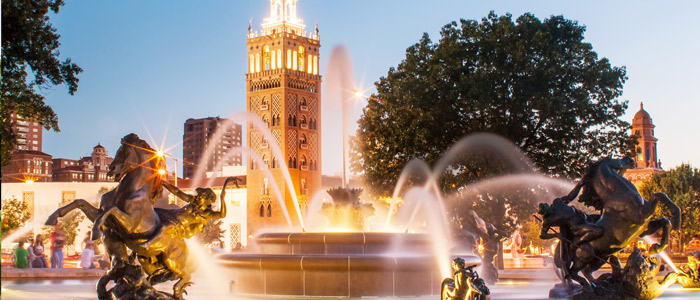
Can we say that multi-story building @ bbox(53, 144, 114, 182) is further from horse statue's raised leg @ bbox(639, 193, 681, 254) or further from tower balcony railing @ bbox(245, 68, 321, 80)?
horse statue's raised leg @ bbox(639, 193, 681, 254)

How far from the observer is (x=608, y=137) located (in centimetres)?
3259

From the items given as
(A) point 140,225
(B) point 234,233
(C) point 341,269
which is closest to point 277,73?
(B) point 234,233

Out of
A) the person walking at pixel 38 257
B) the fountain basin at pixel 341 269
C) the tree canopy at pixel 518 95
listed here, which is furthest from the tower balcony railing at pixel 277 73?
the fountain basin at pixel 341 269

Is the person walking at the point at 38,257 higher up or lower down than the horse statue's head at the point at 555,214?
lower down

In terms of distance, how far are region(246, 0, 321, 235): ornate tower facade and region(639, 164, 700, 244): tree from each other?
167ft

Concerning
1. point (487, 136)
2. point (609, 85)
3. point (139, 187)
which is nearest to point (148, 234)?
point (139, 187)

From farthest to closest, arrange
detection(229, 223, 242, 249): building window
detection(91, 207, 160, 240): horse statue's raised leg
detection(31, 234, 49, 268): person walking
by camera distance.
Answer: detection(229, 223, 242, 249): building window < detection(31, 234, 49, 268): person walking < detection(91, 207, 160, 240): horse statue's raised leg

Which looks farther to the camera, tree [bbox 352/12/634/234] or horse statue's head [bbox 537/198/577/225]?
tree [bbox 352/12/634/234]

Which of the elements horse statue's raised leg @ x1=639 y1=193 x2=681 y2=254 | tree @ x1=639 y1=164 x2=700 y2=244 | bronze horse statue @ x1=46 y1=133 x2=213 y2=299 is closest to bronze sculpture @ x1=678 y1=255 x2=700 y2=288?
horse statue's raised leg @ x1=639 y1=193 x2=681 y2=254

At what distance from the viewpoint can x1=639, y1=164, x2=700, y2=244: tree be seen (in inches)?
2180

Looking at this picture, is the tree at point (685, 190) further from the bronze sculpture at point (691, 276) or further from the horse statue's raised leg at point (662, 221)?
the horse statue's raised leg at point (662, 221)

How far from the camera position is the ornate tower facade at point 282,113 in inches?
4067

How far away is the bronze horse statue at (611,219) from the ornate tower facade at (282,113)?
89258 mm

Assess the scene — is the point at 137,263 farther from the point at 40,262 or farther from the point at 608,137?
the point at 608,137
